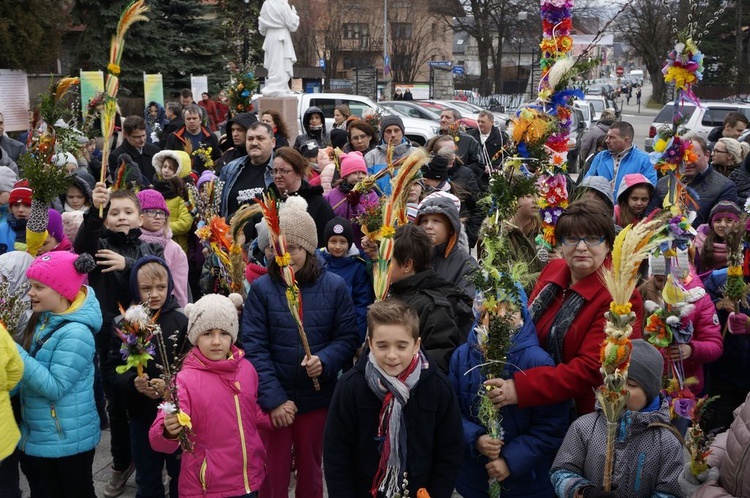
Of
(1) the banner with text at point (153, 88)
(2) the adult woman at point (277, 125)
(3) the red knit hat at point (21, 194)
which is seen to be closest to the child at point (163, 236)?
(3) the red knit hat at point (21, 194)

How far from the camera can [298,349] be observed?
4320 millimetres

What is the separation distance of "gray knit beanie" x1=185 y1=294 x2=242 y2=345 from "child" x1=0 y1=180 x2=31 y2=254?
95.5 inches

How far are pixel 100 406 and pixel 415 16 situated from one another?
5514cm

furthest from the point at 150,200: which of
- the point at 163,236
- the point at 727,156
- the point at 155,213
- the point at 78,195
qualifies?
the point at 727,156

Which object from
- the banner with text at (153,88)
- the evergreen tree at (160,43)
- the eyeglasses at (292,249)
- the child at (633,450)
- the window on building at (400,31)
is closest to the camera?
the child at (633,450)

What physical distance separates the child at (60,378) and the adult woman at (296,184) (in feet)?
6.06

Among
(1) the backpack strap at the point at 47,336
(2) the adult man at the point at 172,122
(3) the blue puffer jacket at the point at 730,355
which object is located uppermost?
(2) the adult man at the point at 172,122

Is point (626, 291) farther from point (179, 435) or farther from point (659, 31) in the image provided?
point (659, 31)

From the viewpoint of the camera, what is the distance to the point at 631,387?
3.26 metres

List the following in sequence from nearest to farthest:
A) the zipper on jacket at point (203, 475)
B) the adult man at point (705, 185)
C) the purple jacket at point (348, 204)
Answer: the zipper on jacket at point (203, 475) → the purple jacket at point (348, 204) → the adult man at point (705, 185)

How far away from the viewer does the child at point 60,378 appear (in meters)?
4.14

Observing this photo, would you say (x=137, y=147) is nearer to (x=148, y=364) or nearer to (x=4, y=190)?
(x=4, y=190)

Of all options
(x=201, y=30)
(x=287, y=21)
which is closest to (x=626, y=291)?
(x=287, y=21)

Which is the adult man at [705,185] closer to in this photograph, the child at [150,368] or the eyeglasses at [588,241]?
the eyeglasses at [588,241]
